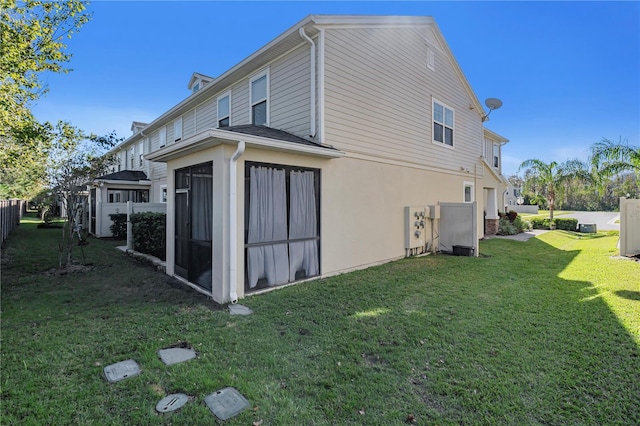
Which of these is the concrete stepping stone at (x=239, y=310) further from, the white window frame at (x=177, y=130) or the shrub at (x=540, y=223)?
the shrub at (x=540, y=223)

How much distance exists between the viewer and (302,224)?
641cm

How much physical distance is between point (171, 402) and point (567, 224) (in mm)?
21492

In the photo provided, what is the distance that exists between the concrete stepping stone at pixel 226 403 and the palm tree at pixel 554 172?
66.2 feet

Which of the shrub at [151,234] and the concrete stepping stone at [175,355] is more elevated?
the shrub at [151,234]

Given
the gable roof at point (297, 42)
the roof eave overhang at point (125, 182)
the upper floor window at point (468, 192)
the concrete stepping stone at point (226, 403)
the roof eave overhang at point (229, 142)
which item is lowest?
the concrete stepping stone at point (226, 403)

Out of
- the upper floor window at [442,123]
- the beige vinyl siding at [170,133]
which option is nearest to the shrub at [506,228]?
the upper floor window at [442,123]

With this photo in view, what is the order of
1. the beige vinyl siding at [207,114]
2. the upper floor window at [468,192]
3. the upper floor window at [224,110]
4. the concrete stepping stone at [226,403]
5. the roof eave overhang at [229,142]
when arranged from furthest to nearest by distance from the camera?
the upper floor window at [468,192] → the beige vinyl siding at [207,114] → the upper floor window at [224,110] → the roof eave overhang at [229,142] → the concrete stepping stone at [226,403]

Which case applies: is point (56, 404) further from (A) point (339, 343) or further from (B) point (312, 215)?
(B) point (312, 215)

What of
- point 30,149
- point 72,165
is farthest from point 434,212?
point 30,149

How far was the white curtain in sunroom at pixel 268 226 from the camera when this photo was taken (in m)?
5.64

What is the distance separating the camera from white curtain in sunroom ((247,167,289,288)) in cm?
564

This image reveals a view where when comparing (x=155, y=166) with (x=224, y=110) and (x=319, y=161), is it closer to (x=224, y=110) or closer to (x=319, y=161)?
(x=224, y=110)

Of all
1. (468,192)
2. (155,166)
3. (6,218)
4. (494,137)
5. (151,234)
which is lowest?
(151,234)

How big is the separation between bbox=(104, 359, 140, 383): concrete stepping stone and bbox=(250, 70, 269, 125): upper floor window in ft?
20.6
